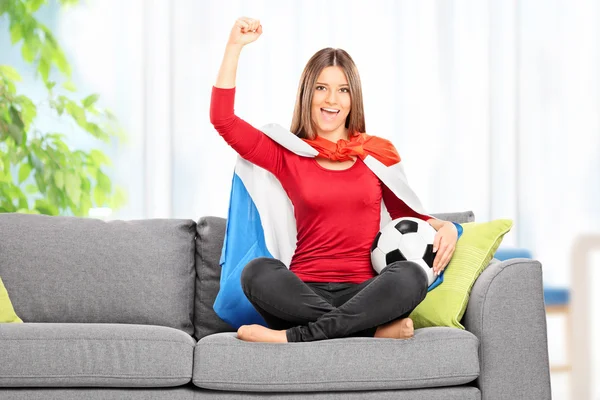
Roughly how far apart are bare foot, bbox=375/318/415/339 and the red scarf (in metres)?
0.64

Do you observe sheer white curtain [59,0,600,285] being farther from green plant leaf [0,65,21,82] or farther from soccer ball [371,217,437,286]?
soccer ball [371,217,437,286]

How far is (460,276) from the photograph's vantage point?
2.21m

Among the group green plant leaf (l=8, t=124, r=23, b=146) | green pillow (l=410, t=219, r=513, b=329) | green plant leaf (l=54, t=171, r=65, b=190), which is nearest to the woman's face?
green pillow (l=410, t=219, r=513, b=329)

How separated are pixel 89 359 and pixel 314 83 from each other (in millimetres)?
1153

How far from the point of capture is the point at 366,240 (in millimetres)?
2371

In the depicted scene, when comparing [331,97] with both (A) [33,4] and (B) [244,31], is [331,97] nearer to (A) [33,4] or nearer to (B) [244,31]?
(B) [244,31]

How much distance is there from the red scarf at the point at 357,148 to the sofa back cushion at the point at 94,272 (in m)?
0.61

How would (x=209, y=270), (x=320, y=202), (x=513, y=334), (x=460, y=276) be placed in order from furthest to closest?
(x=209, y=270) → (x=320, y=202) → (x=460, y=276) → (x=513, y=334)

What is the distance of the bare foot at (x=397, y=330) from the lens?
1.97 metres

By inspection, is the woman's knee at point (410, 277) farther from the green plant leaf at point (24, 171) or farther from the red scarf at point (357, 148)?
the green plant leaf at point (24, 171)

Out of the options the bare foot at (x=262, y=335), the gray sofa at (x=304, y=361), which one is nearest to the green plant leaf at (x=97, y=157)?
the gray sofa at (x=304, y=361)

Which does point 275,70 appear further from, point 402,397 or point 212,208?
point 402,397

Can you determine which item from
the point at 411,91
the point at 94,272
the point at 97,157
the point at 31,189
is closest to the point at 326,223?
the point at 94,272

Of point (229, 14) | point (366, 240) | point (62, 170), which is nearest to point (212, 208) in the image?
point (62, 170)
